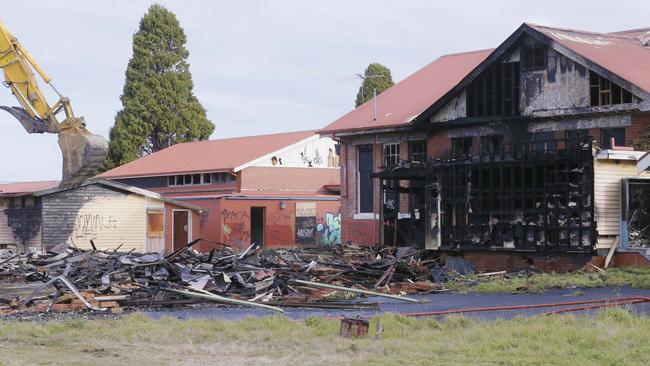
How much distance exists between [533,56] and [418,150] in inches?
235

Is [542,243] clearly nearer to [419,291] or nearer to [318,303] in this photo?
[419,291]

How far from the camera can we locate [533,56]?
2998cm

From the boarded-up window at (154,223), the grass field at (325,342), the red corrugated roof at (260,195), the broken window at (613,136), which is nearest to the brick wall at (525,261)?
the broken window at (613,136)

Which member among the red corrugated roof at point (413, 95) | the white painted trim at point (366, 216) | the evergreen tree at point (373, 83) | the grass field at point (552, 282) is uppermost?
the evergreen tree at point (373, 83)

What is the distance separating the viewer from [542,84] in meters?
29.9

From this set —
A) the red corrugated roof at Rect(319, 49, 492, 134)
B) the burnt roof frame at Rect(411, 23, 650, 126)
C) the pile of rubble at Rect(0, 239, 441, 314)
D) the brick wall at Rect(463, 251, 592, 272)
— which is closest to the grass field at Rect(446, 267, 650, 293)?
the pile of rubble at Rect(0, 239, 441, 314)

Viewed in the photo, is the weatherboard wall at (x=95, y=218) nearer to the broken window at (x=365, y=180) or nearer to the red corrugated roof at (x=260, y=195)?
the red corrugated roof at (x=260, y=195)

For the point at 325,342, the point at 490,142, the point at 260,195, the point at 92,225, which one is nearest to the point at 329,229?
the point at 260,195

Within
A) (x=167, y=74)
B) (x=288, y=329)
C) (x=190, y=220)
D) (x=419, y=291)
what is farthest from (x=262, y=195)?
(x=288, y=329)

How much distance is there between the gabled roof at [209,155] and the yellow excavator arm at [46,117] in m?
10.6

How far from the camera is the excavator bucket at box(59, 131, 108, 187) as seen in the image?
3756cm

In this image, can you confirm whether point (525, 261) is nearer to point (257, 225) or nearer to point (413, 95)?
point (413, 95)

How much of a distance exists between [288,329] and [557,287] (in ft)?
31.6

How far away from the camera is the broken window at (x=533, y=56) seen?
29.7 meters
